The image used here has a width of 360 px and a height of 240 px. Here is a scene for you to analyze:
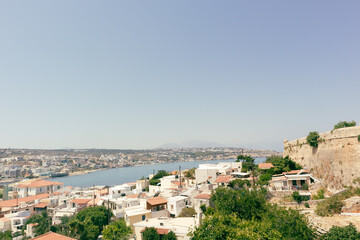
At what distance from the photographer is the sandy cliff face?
73.5 ft

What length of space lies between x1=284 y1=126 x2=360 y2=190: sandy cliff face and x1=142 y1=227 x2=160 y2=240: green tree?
1978cm

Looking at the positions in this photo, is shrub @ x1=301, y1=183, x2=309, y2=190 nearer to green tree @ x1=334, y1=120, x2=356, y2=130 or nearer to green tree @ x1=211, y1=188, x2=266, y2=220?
green tree @ x1=334, y1=120, x2=356, y2=130

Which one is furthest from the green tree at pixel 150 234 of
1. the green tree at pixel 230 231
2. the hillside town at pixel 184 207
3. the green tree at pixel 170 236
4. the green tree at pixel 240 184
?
the green tree at pixel 240 184

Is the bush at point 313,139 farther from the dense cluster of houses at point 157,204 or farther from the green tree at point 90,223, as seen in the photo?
the green tree at point 90,223

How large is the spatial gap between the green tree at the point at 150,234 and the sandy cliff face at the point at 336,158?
19.8 m

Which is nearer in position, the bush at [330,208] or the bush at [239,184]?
the bush at [330,208]

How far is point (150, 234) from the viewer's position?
21.7 meters

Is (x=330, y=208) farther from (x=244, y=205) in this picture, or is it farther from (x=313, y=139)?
(x=313, y=139)

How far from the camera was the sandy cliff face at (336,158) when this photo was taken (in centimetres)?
2239

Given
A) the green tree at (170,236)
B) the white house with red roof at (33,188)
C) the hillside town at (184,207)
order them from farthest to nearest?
1. the white house with red roof at (33,188)
2. the green tree at (170,236)
3. the hillside town at (184,207)

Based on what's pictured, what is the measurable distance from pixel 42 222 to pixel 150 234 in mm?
23856

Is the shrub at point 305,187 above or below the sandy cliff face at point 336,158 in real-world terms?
below

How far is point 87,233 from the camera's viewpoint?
2780 centimetres

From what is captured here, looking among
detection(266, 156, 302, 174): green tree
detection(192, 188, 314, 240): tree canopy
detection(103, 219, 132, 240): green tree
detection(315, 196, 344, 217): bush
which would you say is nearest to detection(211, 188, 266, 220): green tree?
detection(192, 188, 314, 240): tree canopy
